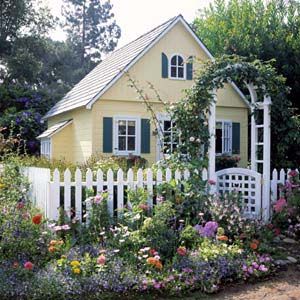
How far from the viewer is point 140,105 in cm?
1394

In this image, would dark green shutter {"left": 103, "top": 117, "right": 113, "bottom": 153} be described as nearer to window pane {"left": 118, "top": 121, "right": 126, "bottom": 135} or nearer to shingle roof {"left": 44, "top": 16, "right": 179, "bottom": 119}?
window pane {"left": 118, "top": 121, "right": 126, "bottom": 135}

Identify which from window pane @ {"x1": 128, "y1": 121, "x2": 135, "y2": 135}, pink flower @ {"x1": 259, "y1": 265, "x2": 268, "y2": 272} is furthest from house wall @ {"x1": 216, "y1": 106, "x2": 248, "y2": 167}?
pink flower @ {"x1": 259, "y1": 265, "x2": 268, "y2": 272}

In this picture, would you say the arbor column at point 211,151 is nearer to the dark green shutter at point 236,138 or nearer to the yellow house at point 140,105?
the yellow house at point 140,105

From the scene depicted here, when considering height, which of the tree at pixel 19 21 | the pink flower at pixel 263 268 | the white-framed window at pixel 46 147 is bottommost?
the pink flower at pixel 263 268

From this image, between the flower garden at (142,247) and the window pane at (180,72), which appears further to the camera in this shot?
the window pane at (180,72)

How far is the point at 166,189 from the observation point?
6.77m

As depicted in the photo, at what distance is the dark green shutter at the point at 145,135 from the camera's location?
45.2ft

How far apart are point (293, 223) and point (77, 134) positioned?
913 cm

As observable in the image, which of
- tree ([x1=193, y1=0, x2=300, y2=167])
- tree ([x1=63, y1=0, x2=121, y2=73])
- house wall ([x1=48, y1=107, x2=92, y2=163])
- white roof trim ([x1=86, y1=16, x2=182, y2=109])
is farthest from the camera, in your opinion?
tree ([x1=63, y1=0, x2=121, y2=73])

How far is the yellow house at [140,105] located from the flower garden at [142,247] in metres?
6.40

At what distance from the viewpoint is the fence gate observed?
771cm

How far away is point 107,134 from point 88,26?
30.5 metres

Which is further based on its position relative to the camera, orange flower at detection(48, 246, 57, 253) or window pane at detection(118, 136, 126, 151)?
window pane at detection(118, 136, 126, 151)

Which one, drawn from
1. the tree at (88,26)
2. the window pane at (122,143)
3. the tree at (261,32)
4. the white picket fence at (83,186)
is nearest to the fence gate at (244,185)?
the white picket fence at (83,186)
